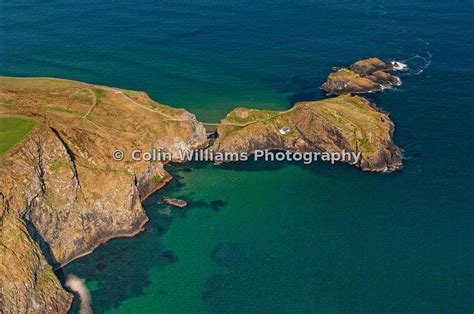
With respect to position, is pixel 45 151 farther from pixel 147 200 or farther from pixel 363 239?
pixel 363 239

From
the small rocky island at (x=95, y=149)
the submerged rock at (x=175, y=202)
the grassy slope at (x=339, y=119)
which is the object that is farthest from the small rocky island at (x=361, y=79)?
the submerged rock at (x=175, y=202)

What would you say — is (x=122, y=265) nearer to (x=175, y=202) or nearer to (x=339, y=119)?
(x=175, y=202)

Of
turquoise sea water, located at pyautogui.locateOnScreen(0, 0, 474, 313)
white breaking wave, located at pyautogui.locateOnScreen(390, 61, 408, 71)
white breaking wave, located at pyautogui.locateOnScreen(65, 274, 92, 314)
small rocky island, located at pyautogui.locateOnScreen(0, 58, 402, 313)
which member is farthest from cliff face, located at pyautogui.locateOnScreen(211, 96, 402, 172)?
white breaking wave, located at pyautogui.locateOnScreen(65, 274, 92, 314)

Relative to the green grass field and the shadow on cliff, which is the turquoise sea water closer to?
the shadow on cliff

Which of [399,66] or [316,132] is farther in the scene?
[399,66]

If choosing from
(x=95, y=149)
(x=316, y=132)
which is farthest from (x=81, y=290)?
(x=316, y=132)

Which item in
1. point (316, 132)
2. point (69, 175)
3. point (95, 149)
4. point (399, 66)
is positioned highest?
point (399, 66)
